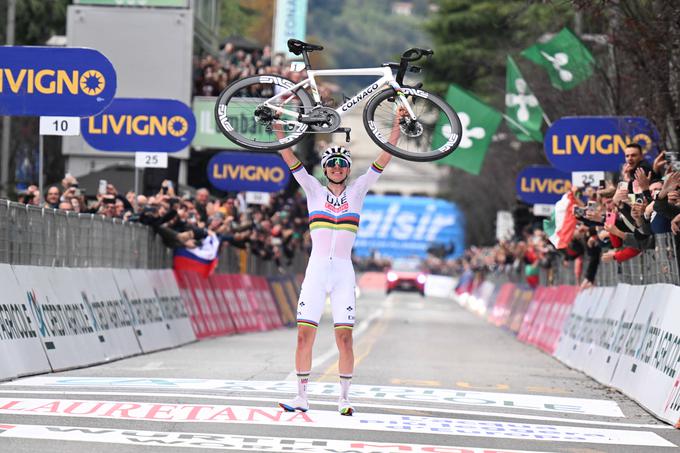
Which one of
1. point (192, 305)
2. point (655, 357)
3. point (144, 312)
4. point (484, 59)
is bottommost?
point (192, 305)

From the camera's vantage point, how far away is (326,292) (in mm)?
12312

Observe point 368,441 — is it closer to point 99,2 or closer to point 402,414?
point 402,414

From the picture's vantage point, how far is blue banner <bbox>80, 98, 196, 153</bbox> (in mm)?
23891

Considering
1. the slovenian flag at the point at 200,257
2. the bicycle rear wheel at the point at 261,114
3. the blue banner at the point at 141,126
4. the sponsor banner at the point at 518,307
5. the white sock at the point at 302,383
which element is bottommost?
the sponsor banner at the point at 518,307

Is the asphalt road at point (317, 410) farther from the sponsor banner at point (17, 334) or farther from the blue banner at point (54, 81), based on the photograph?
the blue banner at point (54, 81)

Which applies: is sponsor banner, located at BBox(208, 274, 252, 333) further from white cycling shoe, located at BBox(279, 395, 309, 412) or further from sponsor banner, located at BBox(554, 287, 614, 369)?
white cycling shoe, located at BBox(279, 395, 309, 412)

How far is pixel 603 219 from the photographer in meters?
20.0

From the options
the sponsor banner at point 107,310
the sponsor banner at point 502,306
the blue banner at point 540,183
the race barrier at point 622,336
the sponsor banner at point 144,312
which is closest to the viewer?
the race barrier at point 622,336

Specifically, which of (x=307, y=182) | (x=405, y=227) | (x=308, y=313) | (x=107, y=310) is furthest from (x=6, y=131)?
(x=405, y=227)

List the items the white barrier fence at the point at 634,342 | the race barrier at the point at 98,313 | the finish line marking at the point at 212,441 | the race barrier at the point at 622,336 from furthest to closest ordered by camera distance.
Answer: the race barrier at the point at 98,313 < the race barrier at the point at 622,336 < the white barrier fence at the point at 634,342 < the finish line marking at the point at 212,441

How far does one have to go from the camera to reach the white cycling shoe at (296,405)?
11922 mm

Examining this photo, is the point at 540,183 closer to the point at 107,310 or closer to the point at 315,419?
the point at 107,310

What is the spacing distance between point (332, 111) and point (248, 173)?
19938 mm

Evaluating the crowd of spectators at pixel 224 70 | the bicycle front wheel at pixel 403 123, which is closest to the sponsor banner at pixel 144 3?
the crowd of spectators at pixel 224 70
